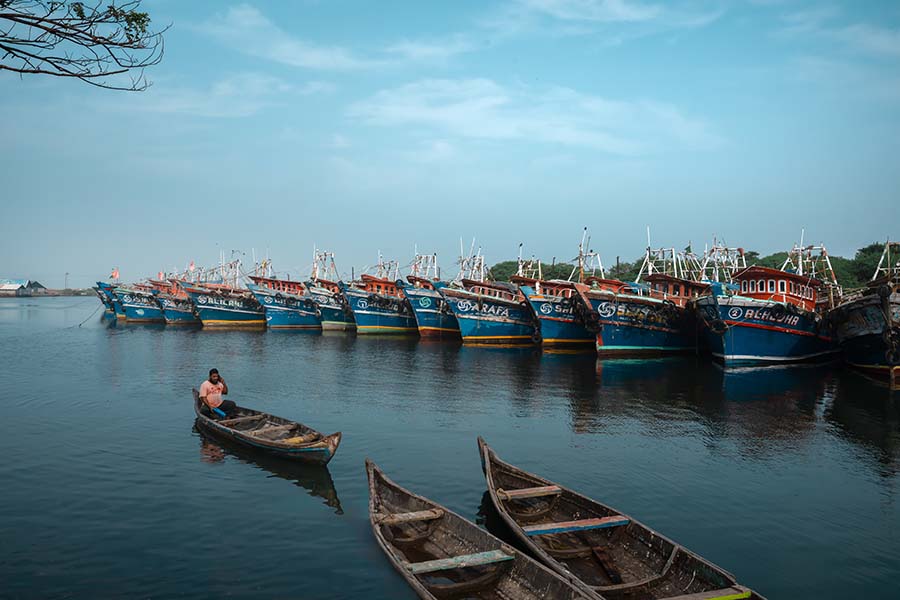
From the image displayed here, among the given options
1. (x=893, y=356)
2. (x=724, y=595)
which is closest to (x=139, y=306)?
(x=893, y=356)

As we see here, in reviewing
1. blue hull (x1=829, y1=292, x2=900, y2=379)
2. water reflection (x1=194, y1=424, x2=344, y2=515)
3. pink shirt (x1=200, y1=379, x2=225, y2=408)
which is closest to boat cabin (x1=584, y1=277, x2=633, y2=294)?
blue hull (x1=829, y1=292, x2=900, y2=379)

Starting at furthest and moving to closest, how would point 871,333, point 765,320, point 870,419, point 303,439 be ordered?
point 765,320
point 871,333
point 870,419
point 303,439

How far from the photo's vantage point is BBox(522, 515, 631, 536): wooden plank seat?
892 cm

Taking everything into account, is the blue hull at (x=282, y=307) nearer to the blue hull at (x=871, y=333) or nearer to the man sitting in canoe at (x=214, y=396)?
the man sitting in canoe at (x=214, y=396)

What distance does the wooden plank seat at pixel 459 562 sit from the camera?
7883 millimetres

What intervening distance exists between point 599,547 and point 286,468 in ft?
23.1

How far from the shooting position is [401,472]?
43.5 ft

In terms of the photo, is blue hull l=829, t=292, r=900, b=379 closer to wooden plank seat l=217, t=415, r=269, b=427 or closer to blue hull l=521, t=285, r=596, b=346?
blue hull l=521, t=285, r=596, b=346

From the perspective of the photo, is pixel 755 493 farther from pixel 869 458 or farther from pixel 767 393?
pixel 767 393

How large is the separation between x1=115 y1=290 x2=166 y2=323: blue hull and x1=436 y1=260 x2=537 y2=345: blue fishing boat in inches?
1385

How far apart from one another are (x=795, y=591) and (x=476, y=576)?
429 cm

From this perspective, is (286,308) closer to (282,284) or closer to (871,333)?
(282,284)

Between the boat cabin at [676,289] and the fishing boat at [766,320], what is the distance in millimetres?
3546

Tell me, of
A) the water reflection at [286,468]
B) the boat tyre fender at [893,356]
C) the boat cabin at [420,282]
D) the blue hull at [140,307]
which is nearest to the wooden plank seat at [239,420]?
the water reflection at [286,468]
